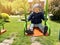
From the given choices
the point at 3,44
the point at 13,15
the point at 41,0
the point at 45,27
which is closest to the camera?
the point at 3,44

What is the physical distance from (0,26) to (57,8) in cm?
91

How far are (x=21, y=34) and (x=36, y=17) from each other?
31cm

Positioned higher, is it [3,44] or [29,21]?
[29,21]

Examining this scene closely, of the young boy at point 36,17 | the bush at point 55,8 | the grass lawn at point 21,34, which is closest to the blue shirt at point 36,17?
the young boy at point 36,17

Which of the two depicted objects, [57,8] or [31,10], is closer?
[31,10]

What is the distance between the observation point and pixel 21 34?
257 centimetres

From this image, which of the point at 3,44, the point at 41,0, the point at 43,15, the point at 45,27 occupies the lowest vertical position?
the point at 3,44

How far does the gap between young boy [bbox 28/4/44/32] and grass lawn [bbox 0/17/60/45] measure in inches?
6.5

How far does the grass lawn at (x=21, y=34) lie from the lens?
2.40 meters

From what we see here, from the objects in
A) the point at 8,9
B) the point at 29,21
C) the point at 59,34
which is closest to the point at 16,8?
the point at 8,9

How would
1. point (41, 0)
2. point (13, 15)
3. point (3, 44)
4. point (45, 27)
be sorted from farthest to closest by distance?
point (13, 15) → point (41, 0) → point (45, 27) → point (3, 44)

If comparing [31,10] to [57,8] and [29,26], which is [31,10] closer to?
[29,26]

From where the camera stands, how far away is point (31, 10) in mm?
2654

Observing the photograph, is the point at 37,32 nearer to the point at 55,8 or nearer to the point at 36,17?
the point at 36,17
